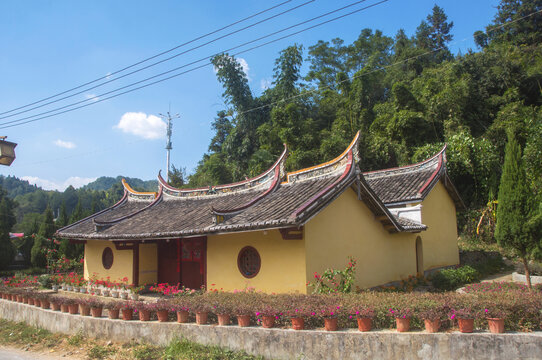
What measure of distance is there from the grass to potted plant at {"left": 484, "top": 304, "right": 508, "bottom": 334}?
350cm

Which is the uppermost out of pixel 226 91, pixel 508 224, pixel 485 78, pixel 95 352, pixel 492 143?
pixel 226 91

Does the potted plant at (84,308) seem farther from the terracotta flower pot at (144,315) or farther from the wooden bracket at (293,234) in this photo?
the wooden bracket at (293,234)

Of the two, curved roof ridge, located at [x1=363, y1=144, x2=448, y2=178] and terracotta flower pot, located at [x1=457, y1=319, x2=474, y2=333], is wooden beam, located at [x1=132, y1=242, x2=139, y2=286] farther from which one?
terracotta flower pot, located at [x1=457, y1=319, x2=474, y2=333]

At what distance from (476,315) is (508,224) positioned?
535 cm

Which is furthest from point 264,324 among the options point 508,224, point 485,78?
point 485,78

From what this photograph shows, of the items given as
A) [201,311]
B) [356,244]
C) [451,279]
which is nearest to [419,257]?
[451,279]

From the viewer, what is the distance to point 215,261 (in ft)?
33.1

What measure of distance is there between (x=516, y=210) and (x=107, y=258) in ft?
43.5

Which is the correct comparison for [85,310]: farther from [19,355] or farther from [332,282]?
[332,282]

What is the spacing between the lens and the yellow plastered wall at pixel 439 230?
1447 cm

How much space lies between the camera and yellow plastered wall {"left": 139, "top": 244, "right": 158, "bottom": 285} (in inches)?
506

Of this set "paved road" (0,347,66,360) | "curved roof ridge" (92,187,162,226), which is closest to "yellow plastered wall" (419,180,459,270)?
"curved roof ridge" (92,187,162,226)

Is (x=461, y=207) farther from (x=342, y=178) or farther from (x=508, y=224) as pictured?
(x=342, y=178)

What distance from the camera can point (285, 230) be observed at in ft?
27.1
